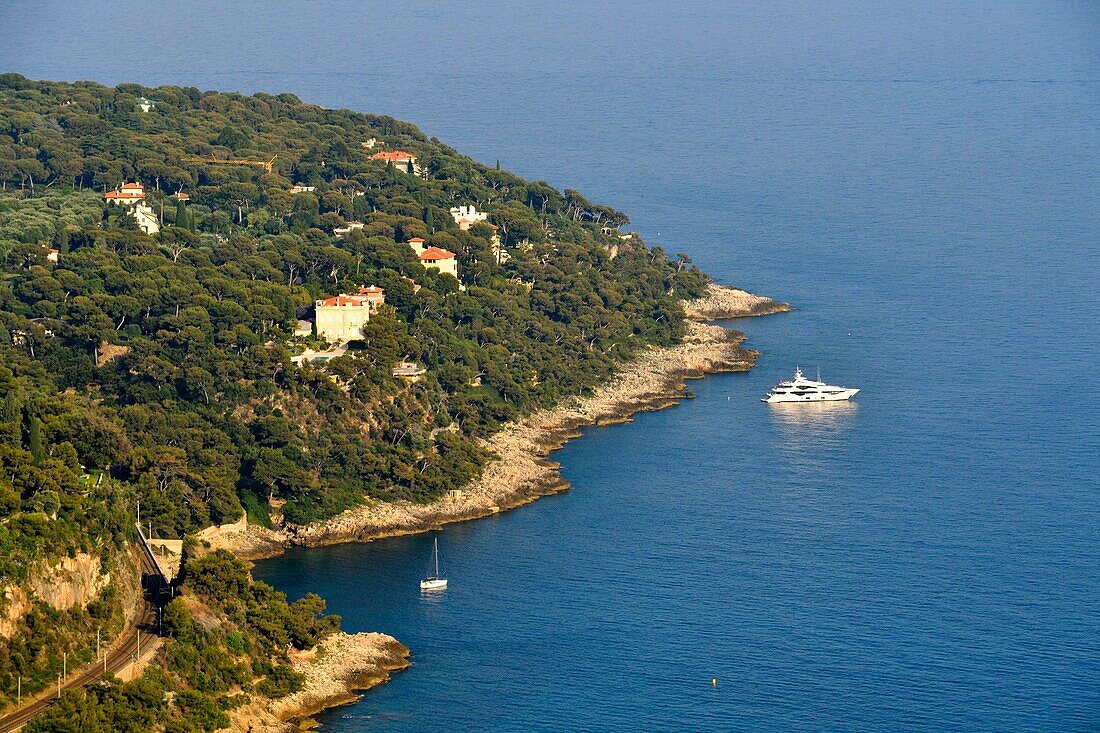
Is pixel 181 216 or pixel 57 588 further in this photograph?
pixel 181 216

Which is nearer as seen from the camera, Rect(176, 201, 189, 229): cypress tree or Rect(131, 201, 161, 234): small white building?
Rect(176, 201, 189, 229): cypress tree

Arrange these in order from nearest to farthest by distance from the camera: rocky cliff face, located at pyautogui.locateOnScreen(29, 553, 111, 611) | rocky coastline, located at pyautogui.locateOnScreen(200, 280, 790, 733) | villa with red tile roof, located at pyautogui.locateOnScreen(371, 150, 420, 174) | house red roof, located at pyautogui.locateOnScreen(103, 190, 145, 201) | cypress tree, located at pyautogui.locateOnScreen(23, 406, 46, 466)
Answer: rocky cliff face, located at pyautogui.locateOnScreen(29, 553, 111, 611) → rocky coastline, located at pyautogui.locateOnScreen(200, 280, 790, 733) → cypress tree, located at pyautogui.locateOnScreen(23, 406, 46, 466) → house red roof, located at pyautogui.locateOnScreen(103, 190, 145, 201) → villa with red tile roof, located at pyautogui.locateOnScreen(371, 150, 420, 174)

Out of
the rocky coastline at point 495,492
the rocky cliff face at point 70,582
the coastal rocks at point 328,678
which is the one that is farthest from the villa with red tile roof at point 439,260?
the rocky cliff face at point 70,582

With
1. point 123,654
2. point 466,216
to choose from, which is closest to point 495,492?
point 123,654

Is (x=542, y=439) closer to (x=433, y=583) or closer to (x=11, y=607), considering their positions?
(x=433, y=583)

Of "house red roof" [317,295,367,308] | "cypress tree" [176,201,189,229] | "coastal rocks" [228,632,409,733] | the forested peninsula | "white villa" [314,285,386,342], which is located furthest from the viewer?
"cypress tree" [176,201,189,229]

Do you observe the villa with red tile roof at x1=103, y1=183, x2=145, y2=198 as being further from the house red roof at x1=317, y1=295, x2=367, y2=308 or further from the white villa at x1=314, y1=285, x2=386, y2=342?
the house red roof at x1=317, y1=295, x2=367, y2=308

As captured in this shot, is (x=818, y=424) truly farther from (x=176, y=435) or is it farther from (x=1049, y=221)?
(x=1049, y=221)

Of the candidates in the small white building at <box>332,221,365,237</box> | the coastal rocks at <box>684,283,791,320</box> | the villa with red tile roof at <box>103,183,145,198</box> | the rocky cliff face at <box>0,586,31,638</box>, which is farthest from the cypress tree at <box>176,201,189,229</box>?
the rocky cliff face at <box>0,586,31,638</box>
